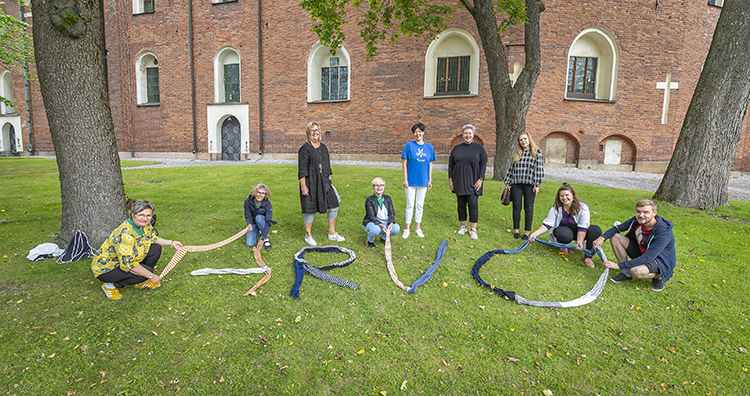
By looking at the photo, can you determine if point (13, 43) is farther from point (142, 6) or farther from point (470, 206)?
point (470, 206)

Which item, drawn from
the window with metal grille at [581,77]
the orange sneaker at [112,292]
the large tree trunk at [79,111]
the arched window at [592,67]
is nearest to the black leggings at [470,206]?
the orange sneaker at [112,292]

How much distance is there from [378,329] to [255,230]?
2.84m

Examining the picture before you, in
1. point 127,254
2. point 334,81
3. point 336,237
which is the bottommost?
point 336,237

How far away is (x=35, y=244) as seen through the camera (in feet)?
17.9

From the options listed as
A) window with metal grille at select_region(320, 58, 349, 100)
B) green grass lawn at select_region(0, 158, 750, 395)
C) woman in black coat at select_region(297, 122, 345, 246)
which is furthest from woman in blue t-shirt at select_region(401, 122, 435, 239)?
window with metal grille at select_region(320, 58, 349, 100)

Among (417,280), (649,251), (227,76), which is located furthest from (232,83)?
(649,251)

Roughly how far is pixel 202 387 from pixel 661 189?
1037 centimetres

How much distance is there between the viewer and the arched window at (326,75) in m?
21.2

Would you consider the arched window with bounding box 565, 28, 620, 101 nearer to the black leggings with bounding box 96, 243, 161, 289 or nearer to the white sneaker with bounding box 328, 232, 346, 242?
the white sneaker with bounding box 328, 232, 346, 242

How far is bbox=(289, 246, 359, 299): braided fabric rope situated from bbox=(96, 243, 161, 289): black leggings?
1659 mm

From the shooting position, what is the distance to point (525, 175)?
5.94 metres

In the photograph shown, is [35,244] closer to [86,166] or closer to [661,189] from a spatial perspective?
[86,166]

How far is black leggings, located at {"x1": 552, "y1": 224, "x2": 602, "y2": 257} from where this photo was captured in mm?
5223

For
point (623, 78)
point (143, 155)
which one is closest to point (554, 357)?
point (623, 78)
